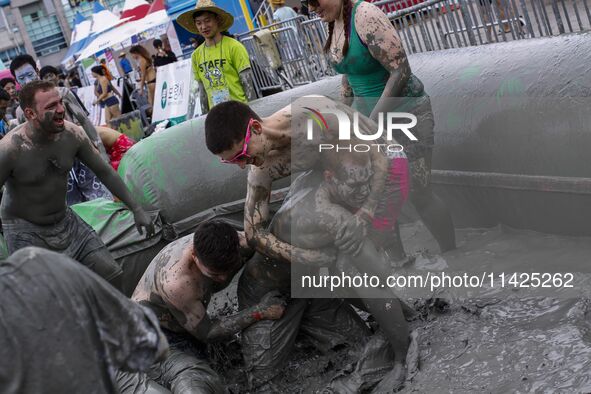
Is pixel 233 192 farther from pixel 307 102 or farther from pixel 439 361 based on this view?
pixel 439 361

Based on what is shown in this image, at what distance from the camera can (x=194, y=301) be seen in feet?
14.1

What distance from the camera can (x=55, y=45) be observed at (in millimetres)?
53812

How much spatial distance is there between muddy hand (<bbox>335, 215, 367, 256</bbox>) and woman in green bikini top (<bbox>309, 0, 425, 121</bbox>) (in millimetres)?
897

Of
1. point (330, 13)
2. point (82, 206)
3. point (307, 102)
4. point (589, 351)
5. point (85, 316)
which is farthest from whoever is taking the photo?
point (82, 206)

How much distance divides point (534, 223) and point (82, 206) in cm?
358

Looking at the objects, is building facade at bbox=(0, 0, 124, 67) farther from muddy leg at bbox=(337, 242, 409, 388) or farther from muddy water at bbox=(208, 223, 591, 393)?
muddy leg at bbox=(337, 242, 409, 388)

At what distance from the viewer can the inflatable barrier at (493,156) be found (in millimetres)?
4684

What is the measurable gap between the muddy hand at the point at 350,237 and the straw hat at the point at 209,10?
3.33 m

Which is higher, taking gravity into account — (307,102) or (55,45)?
(55,45)

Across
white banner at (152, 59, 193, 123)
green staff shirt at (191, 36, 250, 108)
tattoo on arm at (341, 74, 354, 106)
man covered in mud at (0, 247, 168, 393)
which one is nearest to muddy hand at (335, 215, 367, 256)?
tattoo on arm at (341, 74, 354, 106)

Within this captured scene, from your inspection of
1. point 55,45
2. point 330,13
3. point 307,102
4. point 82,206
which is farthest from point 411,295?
point 55,45

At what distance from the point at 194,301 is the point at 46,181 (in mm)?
1606

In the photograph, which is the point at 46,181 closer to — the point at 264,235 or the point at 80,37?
the point at 264,235

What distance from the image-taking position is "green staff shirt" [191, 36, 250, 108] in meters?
6.98
